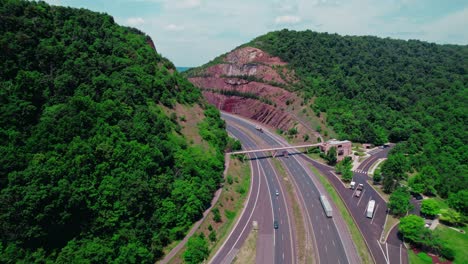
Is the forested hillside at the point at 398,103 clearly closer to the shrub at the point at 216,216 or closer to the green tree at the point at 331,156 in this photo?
the green tree at the point at 331,156

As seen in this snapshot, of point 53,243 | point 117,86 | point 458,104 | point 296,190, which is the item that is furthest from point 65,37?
point 458,104

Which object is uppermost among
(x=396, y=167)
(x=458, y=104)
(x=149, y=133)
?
(x=458, y=104)

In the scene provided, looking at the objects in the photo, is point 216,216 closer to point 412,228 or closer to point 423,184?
point 412,228

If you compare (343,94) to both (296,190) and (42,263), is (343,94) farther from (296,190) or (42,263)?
(42,263)

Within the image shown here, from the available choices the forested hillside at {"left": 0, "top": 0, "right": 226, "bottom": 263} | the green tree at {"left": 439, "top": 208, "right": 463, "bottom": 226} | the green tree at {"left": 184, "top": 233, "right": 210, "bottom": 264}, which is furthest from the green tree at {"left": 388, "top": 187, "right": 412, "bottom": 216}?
the green tree at {"left": 184, "top": 233, "right": 210, "bottom": 264}

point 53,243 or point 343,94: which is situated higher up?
point 343,94

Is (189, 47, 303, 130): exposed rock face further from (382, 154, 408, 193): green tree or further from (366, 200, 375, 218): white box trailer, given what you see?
(366, 200, 375, 218): white box trailer
